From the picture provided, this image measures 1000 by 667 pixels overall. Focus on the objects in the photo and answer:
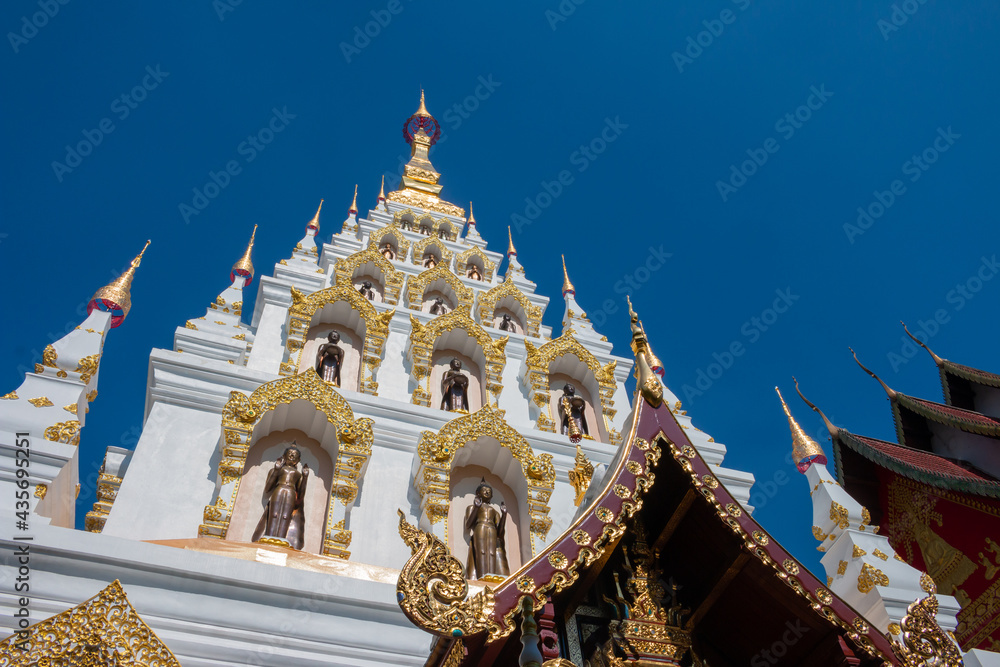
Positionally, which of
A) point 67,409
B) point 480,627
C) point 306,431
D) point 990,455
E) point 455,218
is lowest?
point 480,627

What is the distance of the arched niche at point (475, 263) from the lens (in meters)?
18.2

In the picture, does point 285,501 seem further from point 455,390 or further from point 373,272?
point 373,272

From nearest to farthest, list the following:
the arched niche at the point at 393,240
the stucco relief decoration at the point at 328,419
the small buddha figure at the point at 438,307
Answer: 1. the stucco relief decoration at the point at 328,419
2. the small buddha figure at the point at 438,307
3. the arched niche at the point at 393,240

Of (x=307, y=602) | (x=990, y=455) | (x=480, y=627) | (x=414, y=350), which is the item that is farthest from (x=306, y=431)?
(x=990, y=455)

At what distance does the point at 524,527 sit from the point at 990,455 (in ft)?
29.9

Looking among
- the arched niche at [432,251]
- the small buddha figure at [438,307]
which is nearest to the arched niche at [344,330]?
the small buddha figure at [438,307]

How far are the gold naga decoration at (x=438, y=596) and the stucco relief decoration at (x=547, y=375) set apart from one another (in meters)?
7.83

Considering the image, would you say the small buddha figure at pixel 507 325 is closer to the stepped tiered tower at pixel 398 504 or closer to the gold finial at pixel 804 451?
the stepped tiered tower at pixel 398 504

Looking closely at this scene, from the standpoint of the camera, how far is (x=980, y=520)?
1227 centimetres

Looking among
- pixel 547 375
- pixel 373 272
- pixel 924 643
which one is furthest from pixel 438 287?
pixel 924 643

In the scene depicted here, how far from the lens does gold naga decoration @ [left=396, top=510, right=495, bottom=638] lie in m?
4.79

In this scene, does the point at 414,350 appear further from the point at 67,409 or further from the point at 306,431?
the point at 67,409

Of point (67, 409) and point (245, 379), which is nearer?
point (67, 409)

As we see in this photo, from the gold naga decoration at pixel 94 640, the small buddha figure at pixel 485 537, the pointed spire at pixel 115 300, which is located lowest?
the gold naga decoration at pixel 94 640
